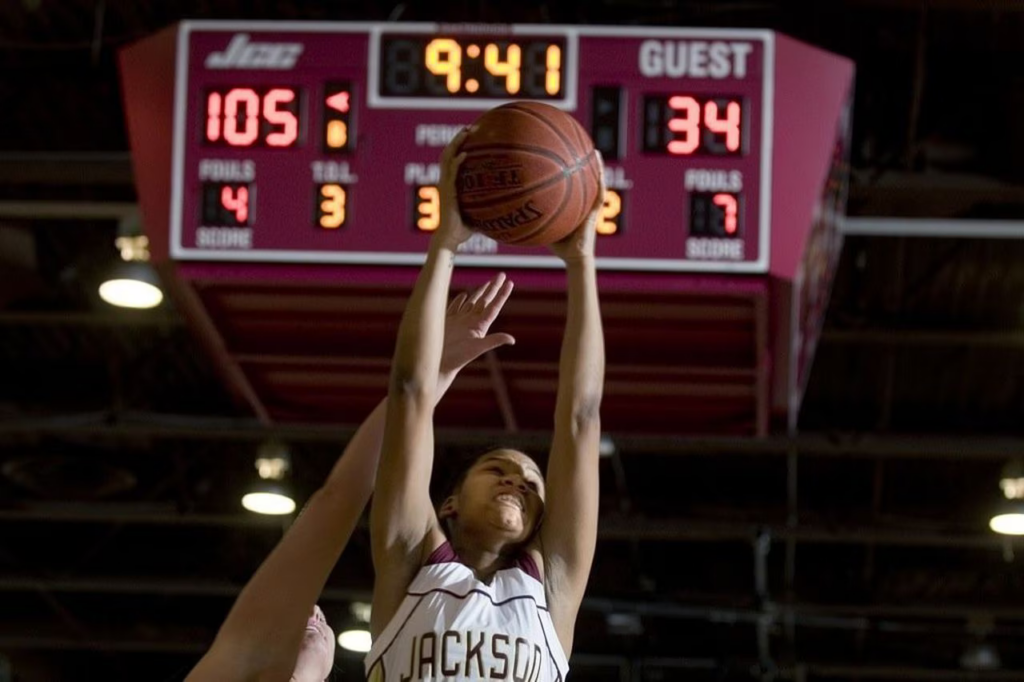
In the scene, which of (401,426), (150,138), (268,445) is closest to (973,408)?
(268,445)

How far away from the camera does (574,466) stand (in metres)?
3.80

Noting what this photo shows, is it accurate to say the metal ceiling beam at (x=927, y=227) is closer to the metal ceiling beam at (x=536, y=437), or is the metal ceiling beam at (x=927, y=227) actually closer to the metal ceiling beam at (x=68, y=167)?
the metal ceiling beam at (x=536, y=437)

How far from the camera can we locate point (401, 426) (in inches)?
144

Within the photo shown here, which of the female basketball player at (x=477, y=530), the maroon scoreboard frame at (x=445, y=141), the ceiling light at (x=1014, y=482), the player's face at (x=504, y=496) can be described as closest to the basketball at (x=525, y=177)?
the female basketball player at (x=477, y=530)

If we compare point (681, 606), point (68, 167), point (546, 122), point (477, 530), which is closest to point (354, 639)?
point (681, 606)

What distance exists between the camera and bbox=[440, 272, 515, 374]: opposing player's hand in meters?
3.89

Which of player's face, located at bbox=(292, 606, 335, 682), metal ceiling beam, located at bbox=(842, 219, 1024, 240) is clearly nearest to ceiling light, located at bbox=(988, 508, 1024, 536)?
metal ceiling beam, located at bbox=(842, 219, 1024, 240)

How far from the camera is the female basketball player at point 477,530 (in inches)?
140

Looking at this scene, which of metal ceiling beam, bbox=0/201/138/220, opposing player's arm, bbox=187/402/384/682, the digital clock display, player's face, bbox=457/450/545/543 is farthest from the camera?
metal ceiling beam, bbox=0/201/138/220

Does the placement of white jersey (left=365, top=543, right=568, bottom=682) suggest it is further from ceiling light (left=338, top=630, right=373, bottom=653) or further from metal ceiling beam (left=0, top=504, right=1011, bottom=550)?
ceiling light (left=338, top=630, right=373, bottom=653)

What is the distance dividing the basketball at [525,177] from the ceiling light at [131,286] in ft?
17.8

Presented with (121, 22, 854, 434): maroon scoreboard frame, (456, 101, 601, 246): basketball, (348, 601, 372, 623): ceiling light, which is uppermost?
(348, 601, 372, 623): ceiling light

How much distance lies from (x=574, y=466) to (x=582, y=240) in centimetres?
52

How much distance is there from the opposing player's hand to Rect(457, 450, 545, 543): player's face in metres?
0.22
